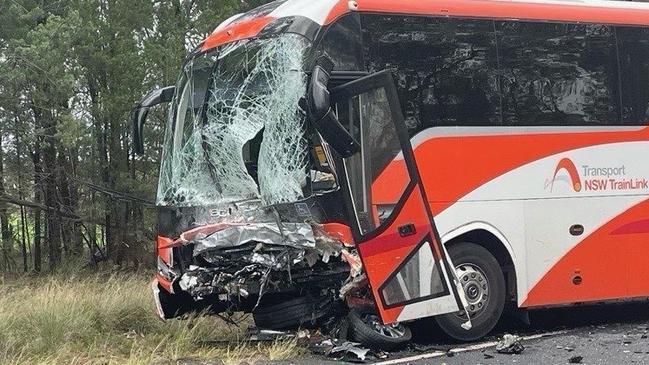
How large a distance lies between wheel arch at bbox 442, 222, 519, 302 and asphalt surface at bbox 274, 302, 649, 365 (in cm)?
64

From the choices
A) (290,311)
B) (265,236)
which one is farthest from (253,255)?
(290,311)

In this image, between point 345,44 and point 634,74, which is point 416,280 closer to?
point 345,44

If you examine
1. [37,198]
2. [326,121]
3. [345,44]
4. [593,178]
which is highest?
[345,44]

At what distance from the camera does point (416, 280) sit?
7.15 metres

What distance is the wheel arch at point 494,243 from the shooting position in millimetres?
7812

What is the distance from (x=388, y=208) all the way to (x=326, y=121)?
1.21 metres

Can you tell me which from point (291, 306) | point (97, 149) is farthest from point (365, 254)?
point (97, 149)

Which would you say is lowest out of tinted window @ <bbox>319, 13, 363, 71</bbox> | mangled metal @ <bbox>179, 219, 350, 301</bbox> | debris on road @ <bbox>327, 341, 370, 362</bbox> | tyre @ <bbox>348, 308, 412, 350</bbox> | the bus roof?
debris on road @ <bbox>327, 341, 370, 362</bbox>

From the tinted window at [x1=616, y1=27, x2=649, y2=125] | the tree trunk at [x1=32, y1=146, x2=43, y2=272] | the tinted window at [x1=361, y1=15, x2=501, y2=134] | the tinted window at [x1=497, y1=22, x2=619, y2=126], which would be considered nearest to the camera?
the tinted window at [x1=361, y1=15, x2=501, y2=134]

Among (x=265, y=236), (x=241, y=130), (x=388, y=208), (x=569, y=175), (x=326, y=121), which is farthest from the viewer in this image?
(x=569, y=175)

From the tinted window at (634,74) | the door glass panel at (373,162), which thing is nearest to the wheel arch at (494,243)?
the door glass panel at (373,162)

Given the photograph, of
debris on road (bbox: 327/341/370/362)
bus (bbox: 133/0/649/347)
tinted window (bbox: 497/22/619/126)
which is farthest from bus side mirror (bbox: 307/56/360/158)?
tinted window (bbox: 497/22/619/126)

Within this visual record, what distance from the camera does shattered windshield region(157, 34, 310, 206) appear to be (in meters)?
7.08

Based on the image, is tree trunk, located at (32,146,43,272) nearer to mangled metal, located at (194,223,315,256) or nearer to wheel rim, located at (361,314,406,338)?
mangled metal, located at (194,223,315,256)
